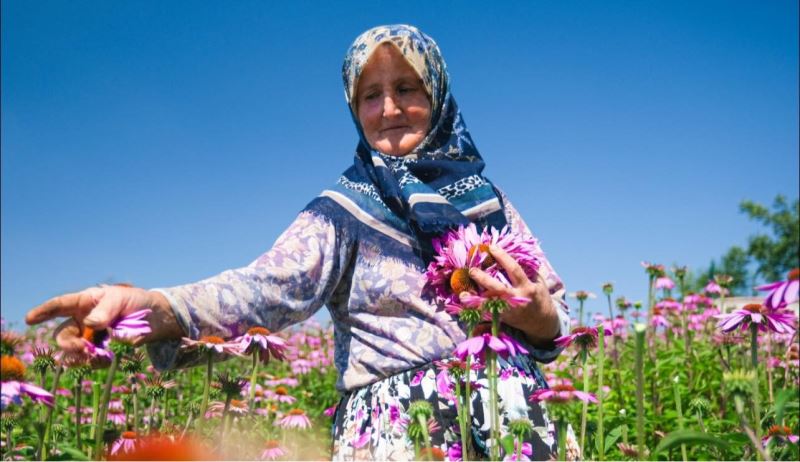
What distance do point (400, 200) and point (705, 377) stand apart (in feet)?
7.62

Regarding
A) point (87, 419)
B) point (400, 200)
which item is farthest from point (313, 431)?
point (400, 200)

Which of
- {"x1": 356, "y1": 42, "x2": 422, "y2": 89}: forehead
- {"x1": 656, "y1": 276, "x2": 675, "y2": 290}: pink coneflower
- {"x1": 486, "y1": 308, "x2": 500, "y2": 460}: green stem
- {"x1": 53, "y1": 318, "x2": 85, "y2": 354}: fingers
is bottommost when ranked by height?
{"x1": 486, "y1": 308, "x2": 500, "y2": 460}: green stem

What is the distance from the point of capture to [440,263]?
1232mm

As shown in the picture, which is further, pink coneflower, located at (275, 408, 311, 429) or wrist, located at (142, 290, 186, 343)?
pink coneflower, located at (275, 408, 311, 429)

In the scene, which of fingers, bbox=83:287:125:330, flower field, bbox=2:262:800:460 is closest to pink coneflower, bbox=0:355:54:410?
flower field, bbox=2:262:800:460

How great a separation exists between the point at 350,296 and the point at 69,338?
2.34 ft

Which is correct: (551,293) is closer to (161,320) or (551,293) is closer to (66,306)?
(161,320)

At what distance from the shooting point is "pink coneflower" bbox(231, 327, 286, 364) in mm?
1213

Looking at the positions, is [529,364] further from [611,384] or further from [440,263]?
[611,384]

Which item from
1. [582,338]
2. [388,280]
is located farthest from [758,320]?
[388,280]

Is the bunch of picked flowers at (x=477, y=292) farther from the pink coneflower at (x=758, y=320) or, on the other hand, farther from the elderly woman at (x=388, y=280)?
the pink coneflower at (x=758, y=320)

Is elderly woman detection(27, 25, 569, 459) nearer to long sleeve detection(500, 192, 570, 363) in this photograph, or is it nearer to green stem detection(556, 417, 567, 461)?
long sleeve detection(500, 192, 570, 363)

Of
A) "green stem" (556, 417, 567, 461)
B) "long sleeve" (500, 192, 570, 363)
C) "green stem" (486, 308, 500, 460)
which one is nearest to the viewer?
"green stem" (486, 308, 500, 460)

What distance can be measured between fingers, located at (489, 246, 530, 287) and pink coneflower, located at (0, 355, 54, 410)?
0.73 meters
